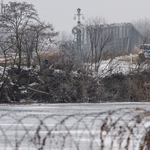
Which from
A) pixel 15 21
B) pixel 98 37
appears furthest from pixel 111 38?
pixel 15 21

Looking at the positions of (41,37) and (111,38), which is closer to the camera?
(41,37)

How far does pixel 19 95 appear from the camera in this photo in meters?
17.0

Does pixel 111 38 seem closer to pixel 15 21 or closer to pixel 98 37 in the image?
pixel 98 37

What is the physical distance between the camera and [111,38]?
22078 mm

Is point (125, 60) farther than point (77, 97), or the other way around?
point (125, 60)

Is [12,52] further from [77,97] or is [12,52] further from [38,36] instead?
[77,97]

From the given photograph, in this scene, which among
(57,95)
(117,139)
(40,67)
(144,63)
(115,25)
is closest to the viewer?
(117,139)

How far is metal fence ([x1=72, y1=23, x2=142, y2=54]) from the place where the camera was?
827 inches

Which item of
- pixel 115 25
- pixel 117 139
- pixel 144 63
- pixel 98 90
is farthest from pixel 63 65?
pixel 117 139

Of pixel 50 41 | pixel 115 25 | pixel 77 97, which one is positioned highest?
pixel 115 25

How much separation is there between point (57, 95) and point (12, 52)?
173 inches

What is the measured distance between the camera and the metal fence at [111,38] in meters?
21.0

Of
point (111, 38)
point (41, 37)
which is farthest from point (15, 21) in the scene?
point (111, 38)

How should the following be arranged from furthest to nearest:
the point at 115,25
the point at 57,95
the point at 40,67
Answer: the point at 115,25 < the point at 40,67 < the point at 57,95
